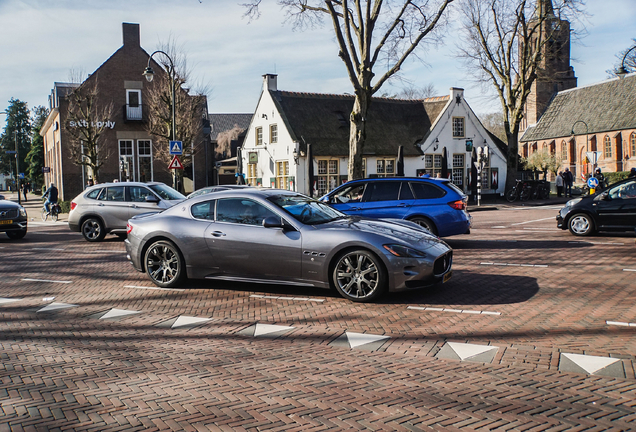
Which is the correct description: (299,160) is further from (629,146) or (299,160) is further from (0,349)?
(629,146)

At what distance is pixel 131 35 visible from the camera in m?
37.1

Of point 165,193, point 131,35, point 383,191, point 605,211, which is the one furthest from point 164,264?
point 131,35

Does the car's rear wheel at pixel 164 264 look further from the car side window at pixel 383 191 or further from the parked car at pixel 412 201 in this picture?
the car side window at pixel 383 191

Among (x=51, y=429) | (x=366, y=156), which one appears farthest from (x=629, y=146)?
(x=51, y=429)

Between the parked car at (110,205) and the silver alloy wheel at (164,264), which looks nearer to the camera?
the silver alloy wheel at (164,264)

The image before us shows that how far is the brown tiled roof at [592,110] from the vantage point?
57.8 metres

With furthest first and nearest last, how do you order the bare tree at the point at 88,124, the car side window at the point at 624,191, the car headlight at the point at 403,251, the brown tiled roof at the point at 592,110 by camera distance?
the brown tiled roof at the point at 592,110 → the bare tree at the point at 88,124 → the car side window at the point at 624,191 → the car headlight at the point at 403,251

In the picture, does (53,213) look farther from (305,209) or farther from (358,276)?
(358,276)

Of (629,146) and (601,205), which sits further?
(629,146)

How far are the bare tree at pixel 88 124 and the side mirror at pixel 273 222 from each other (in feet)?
91.6

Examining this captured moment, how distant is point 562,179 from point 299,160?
1758 cm

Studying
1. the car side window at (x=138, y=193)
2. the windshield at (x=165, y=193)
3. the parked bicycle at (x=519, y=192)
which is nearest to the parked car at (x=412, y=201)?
the windshield at (x=165, y=193)

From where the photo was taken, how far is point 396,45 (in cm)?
2156

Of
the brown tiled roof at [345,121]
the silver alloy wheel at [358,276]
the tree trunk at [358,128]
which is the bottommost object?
the silver alloy wheel at [358,276]
